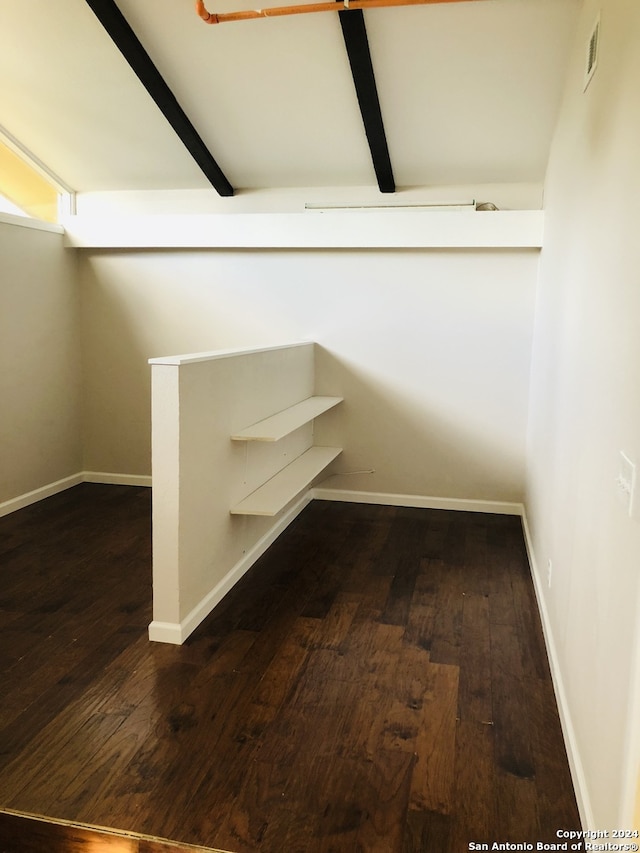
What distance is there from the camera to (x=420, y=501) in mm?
4867

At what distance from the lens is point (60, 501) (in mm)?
4676

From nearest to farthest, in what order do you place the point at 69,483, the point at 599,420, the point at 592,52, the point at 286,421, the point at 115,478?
the point at 599,420, the point at 592,52, the point at 286,421, the point at 69,483, the point at 115,478

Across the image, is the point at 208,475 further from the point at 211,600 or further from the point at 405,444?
the point at 405,444

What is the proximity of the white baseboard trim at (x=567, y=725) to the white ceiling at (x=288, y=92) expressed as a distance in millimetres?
2639

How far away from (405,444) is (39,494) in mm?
2577

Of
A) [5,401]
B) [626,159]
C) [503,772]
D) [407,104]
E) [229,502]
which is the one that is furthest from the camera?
[5,401]

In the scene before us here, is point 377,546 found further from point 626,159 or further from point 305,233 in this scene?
point 626,159

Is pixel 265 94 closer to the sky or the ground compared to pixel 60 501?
closer to the sky

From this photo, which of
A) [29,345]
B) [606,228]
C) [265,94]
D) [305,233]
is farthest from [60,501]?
[606,228]

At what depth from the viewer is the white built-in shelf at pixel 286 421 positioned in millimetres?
3244

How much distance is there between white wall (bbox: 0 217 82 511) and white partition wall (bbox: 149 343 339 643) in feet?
5.89

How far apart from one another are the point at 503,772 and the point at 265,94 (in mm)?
3706

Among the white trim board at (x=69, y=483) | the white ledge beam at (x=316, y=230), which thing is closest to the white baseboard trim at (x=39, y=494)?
the white trim board at (x=69, y=483)

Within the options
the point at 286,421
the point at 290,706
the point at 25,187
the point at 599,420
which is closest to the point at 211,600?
the point at 290,706
